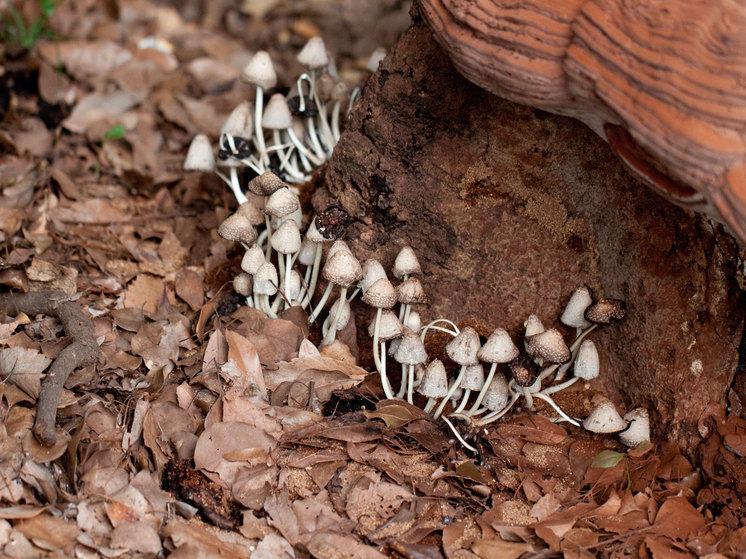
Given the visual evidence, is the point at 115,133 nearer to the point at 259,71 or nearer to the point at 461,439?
the point at 259,71

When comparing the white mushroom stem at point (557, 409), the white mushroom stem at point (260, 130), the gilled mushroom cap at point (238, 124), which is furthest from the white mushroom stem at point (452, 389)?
the gilled mushroom cap at point (238, 124)

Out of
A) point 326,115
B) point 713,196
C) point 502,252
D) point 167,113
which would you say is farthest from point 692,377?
point 167,113

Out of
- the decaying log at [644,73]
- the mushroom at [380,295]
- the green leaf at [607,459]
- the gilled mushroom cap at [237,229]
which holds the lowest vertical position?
the green leaf at [607,459]

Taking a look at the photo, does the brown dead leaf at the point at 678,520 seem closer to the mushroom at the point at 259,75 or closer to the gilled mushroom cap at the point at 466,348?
the gilled mushroom cap at the point at 466,348

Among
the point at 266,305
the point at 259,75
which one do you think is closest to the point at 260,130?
the point at 259,75

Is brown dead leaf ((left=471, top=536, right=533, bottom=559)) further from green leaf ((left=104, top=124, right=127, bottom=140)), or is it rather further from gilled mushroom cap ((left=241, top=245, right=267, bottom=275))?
green leaf ((left=104, top=124, right=127, bottom=140))

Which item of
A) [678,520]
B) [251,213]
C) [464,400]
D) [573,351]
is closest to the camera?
[678,520]
